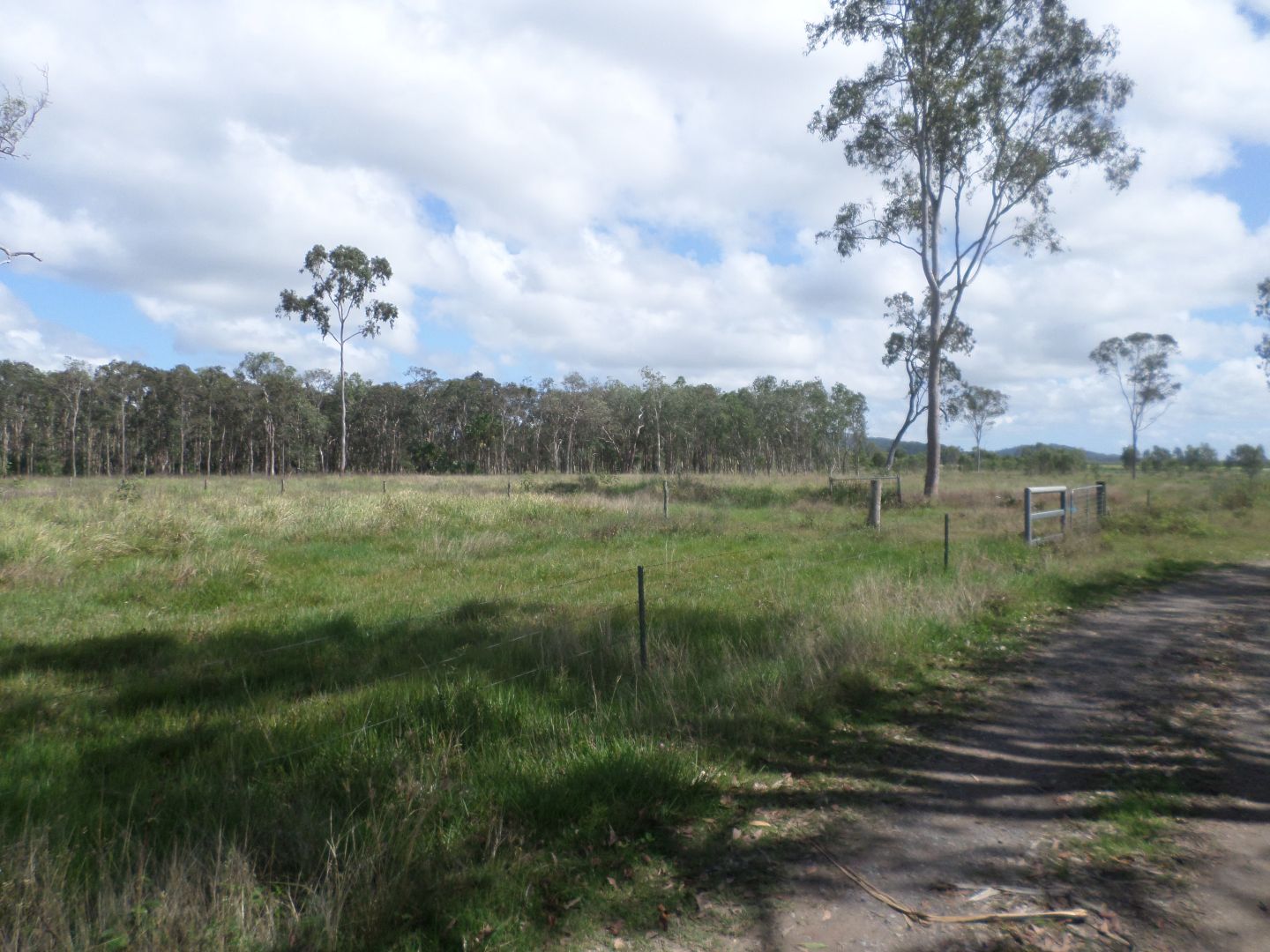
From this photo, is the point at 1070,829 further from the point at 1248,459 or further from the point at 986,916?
the point at 1248,459

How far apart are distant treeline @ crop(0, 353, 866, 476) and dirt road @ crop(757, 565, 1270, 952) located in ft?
203

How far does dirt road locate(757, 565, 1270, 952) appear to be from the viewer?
3.39 m

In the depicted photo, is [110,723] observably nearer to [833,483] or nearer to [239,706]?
[239,706]

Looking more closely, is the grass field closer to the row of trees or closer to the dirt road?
the dirt road

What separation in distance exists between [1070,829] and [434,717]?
412cm

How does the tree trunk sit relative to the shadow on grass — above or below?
above

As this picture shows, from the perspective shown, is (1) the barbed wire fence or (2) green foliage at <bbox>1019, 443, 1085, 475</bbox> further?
(2) green foliage at <bbox>1019, 443, 1085, 475</bbox>

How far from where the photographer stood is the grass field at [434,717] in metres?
3.58

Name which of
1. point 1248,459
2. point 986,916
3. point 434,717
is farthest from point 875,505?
point 1248,459

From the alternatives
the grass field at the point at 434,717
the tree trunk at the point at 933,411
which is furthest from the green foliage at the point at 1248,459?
the grass field at the point at 434,717

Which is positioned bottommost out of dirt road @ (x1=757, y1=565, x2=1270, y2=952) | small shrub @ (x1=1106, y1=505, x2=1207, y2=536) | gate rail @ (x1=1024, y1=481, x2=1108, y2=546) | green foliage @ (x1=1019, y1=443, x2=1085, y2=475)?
dirt road @ (x1=757, y1=565, x2=1270, y2=952)

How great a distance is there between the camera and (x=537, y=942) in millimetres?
3367

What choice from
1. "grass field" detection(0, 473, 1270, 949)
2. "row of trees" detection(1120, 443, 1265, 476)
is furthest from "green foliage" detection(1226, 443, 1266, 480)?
"grass field" detection(0, 473, 1270, 949)

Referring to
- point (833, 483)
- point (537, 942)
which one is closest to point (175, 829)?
point (537, 942)
